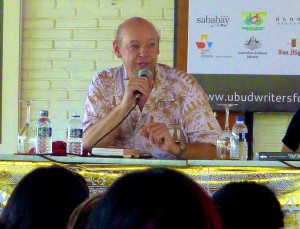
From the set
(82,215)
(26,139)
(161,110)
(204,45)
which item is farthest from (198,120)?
(82,215)

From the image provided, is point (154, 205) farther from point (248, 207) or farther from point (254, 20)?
point (254, 20)

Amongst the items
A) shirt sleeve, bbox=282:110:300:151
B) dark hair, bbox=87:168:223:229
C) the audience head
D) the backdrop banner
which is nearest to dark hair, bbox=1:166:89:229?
the audience head

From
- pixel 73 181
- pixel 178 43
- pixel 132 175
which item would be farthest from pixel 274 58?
pixel 132 175

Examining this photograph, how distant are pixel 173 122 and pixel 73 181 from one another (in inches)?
71.9

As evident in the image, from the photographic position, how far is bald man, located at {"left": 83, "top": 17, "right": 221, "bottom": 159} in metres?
3.44

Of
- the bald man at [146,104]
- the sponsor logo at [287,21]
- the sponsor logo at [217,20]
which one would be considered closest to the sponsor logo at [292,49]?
the sponsor logo at [287,21]

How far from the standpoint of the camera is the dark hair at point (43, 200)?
5.16 feet

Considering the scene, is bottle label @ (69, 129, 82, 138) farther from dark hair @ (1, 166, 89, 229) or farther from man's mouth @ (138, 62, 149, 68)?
dark hair @ (1, 166, 89, 229)

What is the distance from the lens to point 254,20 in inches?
187

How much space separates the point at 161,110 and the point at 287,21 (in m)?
1.53

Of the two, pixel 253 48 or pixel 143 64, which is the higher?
pixel 253 48

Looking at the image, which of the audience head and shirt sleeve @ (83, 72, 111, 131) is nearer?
the audience head

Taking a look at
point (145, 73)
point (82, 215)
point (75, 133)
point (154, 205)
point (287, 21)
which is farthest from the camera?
point (287, 21)

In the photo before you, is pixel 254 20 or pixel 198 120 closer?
pixel 198 120
